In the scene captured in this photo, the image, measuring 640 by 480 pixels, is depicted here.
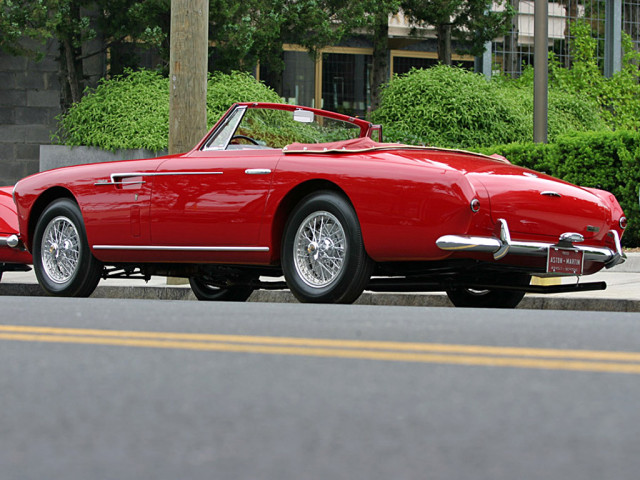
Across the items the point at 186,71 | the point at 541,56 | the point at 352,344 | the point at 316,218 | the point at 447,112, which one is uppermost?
the point at 541,56

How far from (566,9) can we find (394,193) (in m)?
23.8

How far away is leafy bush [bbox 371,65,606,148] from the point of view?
19500mm

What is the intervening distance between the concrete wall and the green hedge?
10.4 m

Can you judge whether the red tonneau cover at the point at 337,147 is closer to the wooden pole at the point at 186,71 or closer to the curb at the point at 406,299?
the curb at the point at 406,299

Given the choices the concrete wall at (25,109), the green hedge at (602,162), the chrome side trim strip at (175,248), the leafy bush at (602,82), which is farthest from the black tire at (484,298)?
the leafy bush at (602,82)

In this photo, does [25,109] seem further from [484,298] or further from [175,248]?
[484,298]

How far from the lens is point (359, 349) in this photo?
462cm

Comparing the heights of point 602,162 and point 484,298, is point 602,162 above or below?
above

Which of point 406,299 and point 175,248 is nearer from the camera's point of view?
point 175,248

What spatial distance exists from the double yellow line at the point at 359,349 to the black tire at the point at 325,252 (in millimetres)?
1729

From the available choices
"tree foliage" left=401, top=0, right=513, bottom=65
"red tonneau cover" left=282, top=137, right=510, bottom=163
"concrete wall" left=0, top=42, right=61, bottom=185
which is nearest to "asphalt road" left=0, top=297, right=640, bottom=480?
"red tonneau cover" left=282, top=137, right=510, bottom=163

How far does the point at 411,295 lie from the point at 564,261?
7.95 ft

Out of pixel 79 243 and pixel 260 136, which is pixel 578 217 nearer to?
pixel 260 136

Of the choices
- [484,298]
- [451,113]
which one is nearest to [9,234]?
[484,298]
